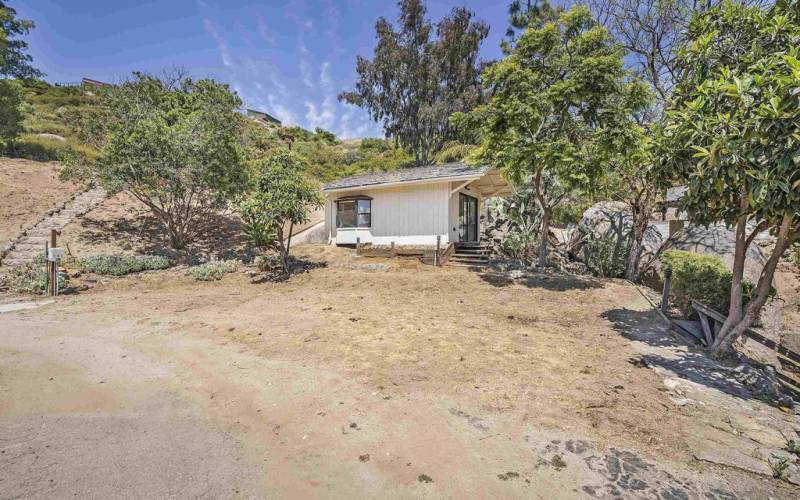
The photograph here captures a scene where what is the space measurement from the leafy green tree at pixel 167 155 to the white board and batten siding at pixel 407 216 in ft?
18.3

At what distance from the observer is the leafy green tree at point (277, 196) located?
424 inches

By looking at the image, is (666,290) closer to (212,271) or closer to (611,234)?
(611,234)

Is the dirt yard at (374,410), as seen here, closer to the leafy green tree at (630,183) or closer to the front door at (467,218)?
the leafy green tree at (630,183)

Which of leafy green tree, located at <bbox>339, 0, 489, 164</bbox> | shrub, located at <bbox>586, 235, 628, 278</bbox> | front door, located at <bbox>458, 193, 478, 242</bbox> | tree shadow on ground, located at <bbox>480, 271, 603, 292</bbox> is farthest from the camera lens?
leafy green tree, located at <bbox>339, 0, 489, 164</bbox>

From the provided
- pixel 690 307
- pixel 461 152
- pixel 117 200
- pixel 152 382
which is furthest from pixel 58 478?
pixel 461 152

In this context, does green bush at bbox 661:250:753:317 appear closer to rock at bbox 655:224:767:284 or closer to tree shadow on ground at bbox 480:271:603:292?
tree shadow on ground at bbox 480:271:603:292

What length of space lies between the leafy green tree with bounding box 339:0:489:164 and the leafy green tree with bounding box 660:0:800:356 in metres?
22.7

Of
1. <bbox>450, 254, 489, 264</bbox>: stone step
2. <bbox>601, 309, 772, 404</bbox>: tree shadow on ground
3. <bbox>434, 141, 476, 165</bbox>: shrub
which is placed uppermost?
<bbox>434, 141, 476, 165</bbox>: shrub

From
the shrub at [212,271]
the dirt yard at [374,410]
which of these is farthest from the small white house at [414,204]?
the dirt yard at [374,410]

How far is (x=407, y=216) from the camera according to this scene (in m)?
15.8

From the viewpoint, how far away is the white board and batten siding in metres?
14.9

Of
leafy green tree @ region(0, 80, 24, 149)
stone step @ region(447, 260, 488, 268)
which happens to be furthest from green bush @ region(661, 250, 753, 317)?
leafy green tree @ region(0, 80, 24, 149)

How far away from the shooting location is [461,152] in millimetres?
24266

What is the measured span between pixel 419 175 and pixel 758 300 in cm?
1191
